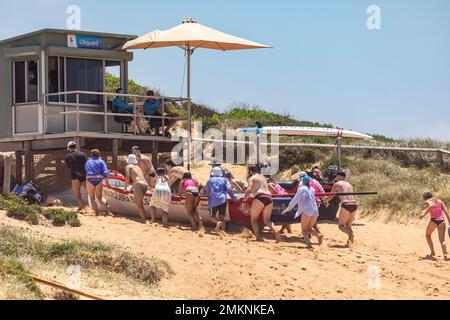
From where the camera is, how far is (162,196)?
76.2 ft

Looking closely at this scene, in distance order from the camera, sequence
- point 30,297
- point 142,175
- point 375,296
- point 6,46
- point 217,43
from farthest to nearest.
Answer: point 6,46 → point 217,43 → point 142,175 → point 375,296 → point 30,297

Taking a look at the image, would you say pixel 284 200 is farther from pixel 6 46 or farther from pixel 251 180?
pixel 6 46

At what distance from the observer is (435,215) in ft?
73.2

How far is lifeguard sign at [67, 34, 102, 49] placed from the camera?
2652 cm

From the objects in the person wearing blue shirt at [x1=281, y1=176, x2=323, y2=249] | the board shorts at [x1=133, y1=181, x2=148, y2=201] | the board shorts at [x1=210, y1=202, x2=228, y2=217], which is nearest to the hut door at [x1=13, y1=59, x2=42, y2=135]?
the board shorts at [x1=133, y1=181, x2=148, y2=201]

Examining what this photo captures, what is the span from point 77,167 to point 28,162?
3.75m

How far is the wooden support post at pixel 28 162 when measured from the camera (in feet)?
88.9

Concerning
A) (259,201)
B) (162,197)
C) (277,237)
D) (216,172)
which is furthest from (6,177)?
(277,237)

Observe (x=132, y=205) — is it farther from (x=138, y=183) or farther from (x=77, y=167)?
(x=77, y=167)

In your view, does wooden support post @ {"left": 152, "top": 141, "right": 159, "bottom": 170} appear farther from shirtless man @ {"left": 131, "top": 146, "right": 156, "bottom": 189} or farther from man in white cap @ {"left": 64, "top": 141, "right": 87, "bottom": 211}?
man in white cap @ {"left": 64, "top": 141, "right": 87, "bottom": 211}

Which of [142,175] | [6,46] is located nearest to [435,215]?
[142,175]

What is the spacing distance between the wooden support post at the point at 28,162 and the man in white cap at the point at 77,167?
11.0 feet

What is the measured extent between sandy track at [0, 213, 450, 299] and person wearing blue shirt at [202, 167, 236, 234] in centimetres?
46

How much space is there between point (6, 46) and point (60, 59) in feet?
5.85
